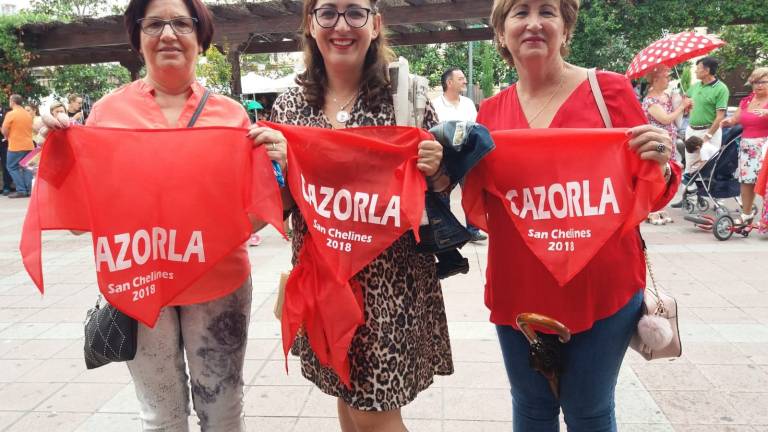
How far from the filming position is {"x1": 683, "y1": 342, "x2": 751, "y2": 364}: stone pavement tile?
11.7 ft

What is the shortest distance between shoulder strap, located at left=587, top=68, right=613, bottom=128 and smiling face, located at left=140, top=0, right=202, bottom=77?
4.67ft

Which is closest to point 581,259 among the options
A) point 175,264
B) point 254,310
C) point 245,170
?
point 245,170

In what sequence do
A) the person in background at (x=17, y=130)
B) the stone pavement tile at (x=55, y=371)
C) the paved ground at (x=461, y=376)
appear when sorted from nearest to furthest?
the paved ground at (x=461, y=376)
the stone pavement tile at (x=55, y=371)
the person in background at (x=17, y=130)

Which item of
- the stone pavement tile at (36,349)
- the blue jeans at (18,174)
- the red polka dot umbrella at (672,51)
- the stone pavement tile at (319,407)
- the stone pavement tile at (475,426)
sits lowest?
the stone pavement tile at (36,349)

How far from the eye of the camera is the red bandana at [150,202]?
6.19 ft

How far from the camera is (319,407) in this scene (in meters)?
3.22

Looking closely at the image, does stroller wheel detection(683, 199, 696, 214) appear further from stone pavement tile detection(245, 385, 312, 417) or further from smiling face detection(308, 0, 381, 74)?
smiling face detection(308, 0, 381, 74)

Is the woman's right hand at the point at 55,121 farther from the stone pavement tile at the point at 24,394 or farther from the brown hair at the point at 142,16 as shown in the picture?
the stone pavement tile at the point at 24,394

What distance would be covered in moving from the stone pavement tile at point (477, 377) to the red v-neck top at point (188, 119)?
5.83 feet

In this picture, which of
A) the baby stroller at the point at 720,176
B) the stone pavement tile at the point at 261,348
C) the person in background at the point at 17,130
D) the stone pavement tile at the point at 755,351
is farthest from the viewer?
the person in background at the point at 17,130

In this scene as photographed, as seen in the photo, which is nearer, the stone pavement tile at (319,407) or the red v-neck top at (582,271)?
the red v-neck top at (582,271)

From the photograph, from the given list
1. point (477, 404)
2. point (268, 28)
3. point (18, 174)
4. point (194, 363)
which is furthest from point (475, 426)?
point (18, 174)

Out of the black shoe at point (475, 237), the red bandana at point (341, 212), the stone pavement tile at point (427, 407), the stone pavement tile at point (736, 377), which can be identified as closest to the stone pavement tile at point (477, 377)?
the stone pavement tile at point (427, 407)

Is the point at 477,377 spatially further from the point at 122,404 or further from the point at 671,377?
the point at 122,404
